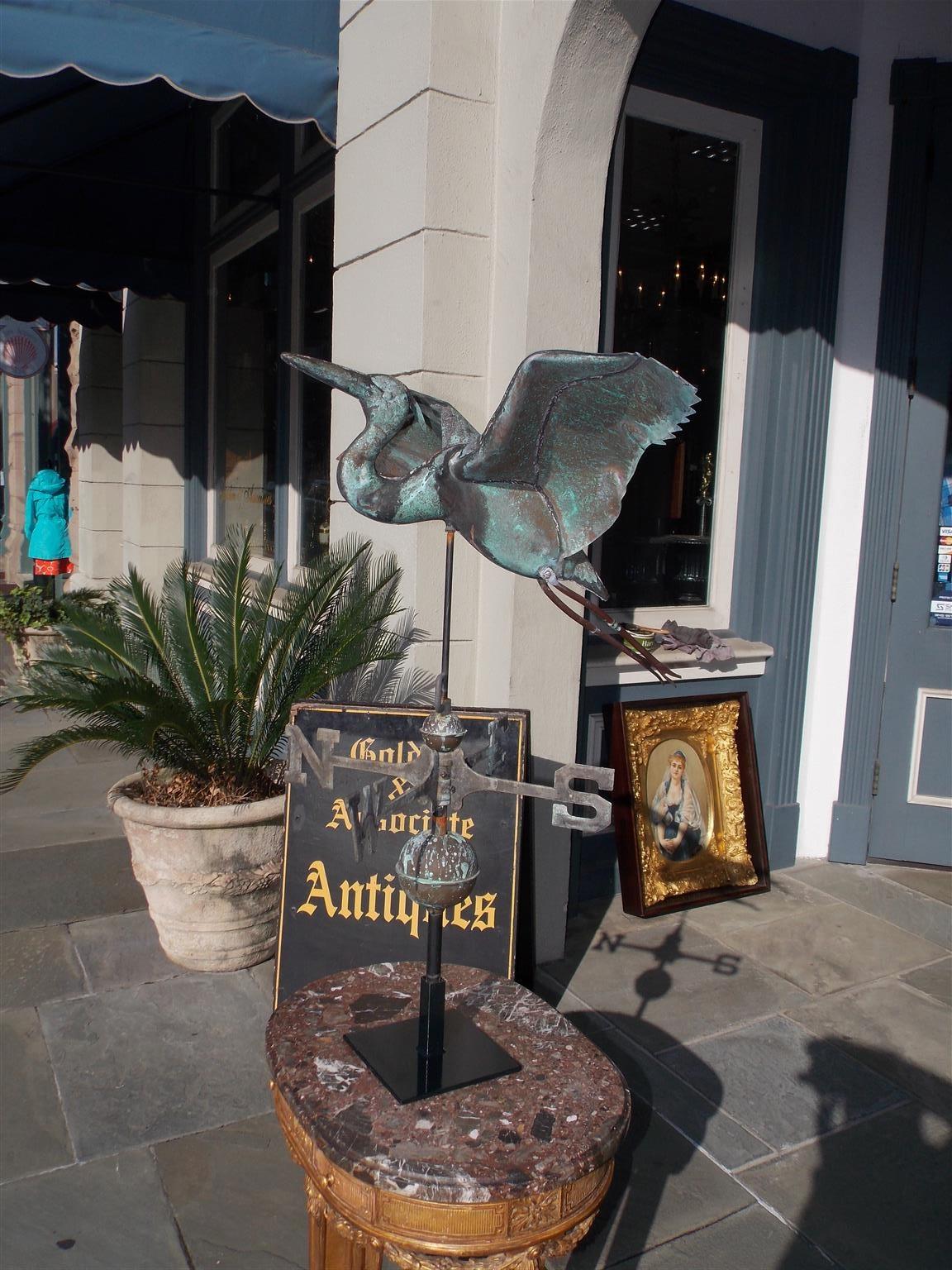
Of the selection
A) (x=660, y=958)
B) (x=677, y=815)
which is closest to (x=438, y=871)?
(x=660, y=958)

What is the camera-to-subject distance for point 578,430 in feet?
5.63

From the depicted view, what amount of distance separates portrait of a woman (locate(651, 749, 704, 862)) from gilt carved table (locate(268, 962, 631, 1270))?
265cm

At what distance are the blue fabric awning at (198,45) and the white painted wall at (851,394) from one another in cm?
247

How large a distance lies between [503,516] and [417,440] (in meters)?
0.33

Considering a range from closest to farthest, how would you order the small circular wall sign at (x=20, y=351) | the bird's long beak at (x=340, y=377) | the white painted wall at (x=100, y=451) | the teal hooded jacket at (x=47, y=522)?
the bird's long beak at (x=340, y=377), the teal hooded jacket at (x=47, y=522), the white painted wall at (x=100, y=451), the small circular wall sign at (x=20, y=351)

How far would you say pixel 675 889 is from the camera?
4.49 meters

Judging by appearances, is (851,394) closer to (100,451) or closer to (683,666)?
(683,666)

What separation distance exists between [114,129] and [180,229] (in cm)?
124

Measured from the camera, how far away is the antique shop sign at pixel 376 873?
10.6 feet

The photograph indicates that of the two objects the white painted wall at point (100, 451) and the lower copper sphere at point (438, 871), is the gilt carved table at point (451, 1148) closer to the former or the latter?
the lower copper sphere at point (438, 871)

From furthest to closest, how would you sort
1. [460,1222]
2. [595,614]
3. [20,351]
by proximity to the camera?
[20,351], [595,614], [460,1222]


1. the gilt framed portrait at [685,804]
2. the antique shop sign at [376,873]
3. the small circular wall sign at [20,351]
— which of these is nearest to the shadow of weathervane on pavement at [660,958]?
the gilt framed portrait at [685,804]

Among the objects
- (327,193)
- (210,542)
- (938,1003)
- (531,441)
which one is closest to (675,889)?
(938,1003)

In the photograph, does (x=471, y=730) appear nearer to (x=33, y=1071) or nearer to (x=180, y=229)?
Answer: (x=33, y=1071)
